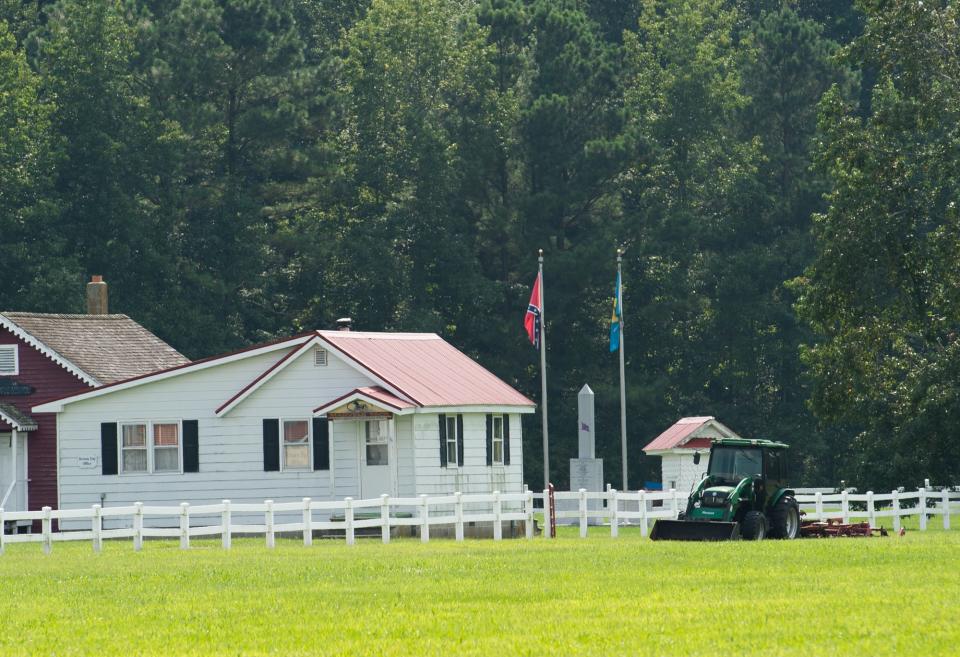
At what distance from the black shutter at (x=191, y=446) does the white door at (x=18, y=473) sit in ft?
20.0

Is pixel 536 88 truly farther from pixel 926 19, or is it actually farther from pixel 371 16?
pixel 926 19

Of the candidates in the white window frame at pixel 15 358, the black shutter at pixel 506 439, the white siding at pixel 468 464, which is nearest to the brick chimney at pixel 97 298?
the white window frame at pixel 15 358

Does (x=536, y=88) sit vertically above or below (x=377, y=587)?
above

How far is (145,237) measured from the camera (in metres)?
72.9

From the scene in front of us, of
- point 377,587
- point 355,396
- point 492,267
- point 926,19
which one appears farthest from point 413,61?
point 377,587

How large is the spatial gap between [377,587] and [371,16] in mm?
58558

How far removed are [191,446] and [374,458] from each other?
15.9 ft

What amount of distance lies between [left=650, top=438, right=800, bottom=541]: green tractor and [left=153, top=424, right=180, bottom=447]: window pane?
15.6m

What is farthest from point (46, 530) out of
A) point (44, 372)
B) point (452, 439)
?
point (44, 372)

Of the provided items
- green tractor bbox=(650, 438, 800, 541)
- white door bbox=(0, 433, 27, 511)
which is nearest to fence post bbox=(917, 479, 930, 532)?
green tractor bbox=(650, 438, 800, 541)

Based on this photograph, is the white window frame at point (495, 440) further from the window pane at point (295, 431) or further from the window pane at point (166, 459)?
the window pane at point (166, 459)

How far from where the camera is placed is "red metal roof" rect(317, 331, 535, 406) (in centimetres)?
4441

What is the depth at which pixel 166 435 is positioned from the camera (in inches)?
1842

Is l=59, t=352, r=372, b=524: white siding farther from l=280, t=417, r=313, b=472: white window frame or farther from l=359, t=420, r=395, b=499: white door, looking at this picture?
l=359, t=420, r=395, b=499: white door
